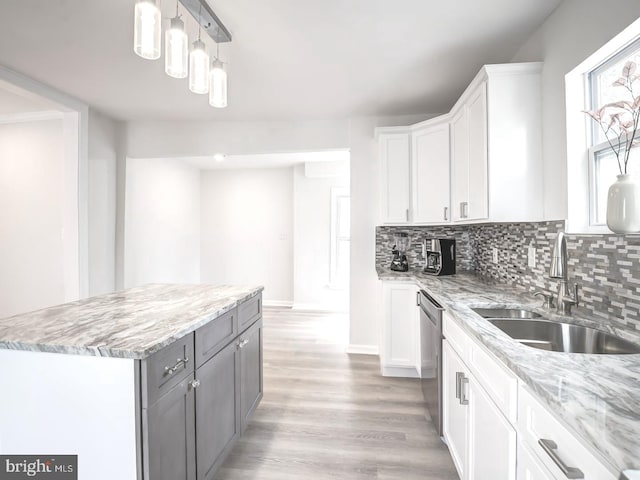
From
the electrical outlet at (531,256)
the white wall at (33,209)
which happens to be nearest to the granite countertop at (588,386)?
the electrical outlet at (531,256)

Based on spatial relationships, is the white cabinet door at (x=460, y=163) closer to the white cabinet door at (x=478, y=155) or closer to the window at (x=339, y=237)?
the white cabinet door at (x=478, y=155)

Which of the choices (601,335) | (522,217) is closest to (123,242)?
(522,217)

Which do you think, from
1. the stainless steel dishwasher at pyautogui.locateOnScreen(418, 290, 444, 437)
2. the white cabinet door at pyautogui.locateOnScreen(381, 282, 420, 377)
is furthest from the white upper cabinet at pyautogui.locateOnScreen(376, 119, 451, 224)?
the stainless steel dishwasher at pyautogui.locateOnScreen(418, 290, 444, 437)

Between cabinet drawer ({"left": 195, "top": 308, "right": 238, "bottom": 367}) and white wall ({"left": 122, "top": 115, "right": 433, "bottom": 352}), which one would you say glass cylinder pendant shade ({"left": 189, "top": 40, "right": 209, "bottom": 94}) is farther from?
white wall ({"left": 122, "top": 115, "right": 433, "bottom": 352})

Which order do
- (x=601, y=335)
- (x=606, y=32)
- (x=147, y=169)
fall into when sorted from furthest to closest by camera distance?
1. (x=147, y=169)
2. (x=606, y=32)
3. (x=601, y=335)

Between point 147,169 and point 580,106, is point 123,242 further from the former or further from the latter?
point 580,106

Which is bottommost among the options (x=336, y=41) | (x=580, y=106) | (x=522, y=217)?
(x=522, y=217)

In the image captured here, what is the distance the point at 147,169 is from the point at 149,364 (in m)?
3.91

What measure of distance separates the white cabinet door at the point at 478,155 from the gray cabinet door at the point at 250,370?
1.71 meters

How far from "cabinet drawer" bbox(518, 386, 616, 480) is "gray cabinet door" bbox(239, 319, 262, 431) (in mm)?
1442

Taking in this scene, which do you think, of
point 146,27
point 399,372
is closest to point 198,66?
point 146,27

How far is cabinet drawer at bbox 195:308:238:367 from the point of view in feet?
4.71

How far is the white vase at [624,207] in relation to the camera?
1.16 m

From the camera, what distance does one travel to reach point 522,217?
1.92 meters
